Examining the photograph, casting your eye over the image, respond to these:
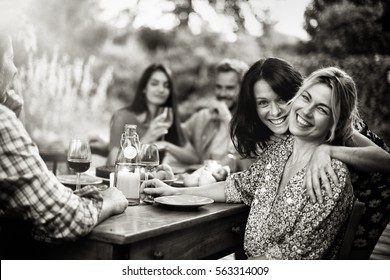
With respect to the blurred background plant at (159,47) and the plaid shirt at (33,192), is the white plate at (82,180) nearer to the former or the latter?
the plaid shirt at (33,192)

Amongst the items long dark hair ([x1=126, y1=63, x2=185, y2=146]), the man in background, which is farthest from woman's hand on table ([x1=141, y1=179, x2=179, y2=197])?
long dark hair ([x1=126, y1=63, x2=185, y2=146])

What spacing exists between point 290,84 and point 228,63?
1698 mm

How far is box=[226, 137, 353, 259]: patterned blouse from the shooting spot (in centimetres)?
163

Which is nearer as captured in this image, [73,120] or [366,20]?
[366,20]

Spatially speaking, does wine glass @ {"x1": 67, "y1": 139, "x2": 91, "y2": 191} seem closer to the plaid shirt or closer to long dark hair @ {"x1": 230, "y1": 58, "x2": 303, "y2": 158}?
the plaid shirt

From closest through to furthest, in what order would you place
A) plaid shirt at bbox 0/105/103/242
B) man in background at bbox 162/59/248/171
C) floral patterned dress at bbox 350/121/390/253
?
1. plaid shirt at bbox 0/105/103/242
2. floral patterned dress at bbox 350/121/390/253
3. man in background at bbox 162/59/248/171

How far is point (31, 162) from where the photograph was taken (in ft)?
4.28

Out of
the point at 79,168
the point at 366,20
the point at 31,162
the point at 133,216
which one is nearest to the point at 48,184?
the point at 31,162

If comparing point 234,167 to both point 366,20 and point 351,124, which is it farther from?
point 366,20

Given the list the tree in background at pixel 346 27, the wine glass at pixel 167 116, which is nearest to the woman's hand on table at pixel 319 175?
the wine glass at pixel 167 116

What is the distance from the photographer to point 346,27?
4828 mm

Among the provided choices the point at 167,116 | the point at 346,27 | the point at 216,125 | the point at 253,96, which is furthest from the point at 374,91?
the point at 253,96

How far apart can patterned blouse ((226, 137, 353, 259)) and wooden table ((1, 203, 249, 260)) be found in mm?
82

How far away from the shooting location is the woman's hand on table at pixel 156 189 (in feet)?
6.13
